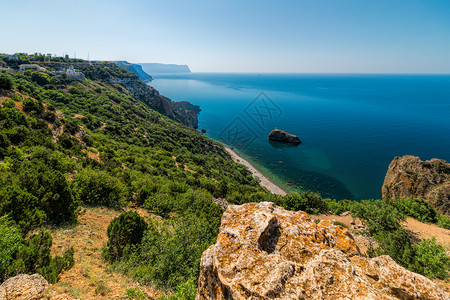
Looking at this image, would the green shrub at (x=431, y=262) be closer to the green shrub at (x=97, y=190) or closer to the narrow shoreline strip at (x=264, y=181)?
the green shrub at (x=97, y=190)

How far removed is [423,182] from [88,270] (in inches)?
1570

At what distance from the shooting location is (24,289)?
455 cm

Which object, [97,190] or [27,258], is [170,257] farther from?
[97,190]

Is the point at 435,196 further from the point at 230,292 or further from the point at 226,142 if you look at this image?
the point at 226,142

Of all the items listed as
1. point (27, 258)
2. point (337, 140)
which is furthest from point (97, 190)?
point (337, 140)

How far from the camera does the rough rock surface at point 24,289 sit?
4.36 meters

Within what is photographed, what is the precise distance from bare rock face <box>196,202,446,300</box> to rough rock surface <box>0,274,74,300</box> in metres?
3.81

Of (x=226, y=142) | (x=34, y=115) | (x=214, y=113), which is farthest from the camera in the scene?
(x=214, y=113)

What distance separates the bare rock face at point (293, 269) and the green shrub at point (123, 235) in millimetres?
5885

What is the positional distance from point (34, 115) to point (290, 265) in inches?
1296

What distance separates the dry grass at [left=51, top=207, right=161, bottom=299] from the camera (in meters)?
5.96

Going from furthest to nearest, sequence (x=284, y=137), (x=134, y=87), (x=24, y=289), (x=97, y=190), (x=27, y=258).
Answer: (x=134, y=87), (x=284, y=137), (x=97, y=190), (x=27, y=258), (x=24, y=289)

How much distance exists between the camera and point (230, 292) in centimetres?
365

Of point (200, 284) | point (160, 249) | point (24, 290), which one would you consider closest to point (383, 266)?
point (200, 284)
